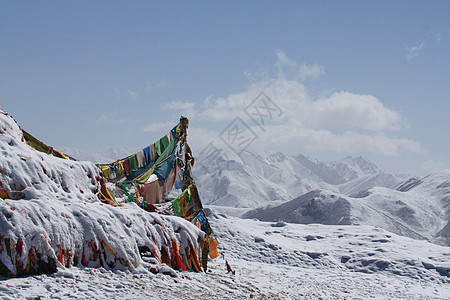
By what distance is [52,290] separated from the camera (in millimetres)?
7574

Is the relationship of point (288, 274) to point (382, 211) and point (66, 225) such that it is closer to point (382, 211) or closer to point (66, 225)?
point (66, 225)

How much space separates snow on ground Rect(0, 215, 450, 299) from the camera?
328 inches

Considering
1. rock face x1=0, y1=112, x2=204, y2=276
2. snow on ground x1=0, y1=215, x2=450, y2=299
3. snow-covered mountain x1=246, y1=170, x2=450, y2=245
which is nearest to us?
rock face x1=0, y1=112, x2=204, y2=276

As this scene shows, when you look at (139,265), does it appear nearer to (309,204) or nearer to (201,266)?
(201,266)

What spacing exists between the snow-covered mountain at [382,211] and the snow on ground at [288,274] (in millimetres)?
28017

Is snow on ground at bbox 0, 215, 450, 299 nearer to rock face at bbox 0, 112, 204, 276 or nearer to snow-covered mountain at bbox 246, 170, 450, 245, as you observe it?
rock face at bbox 0, 112, 204, 276

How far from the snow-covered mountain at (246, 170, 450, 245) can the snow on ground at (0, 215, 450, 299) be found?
2802cm

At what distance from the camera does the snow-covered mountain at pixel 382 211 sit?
2452 inches

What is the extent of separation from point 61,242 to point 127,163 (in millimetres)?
9714

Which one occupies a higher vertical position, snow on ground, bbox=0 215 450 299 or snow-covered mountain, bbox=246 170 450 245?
snow-covered mountain, bbox=246 170 450 245

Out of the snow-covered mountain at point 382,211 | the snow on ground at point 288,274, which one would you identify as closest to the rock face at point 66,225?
the snow on ground at point 288,274

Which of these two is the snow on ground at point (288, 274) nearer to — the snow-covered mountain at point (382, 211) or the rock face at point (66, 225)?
the rock face at point (66, 225)

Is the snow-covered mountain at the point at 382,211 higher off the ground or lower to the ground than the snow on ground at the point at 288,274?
higher

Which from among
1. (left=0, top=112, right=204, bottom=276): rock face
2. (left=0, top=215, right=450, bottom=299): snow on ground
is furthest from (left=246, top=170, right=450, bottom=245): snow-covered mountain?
(left=0, top=112, right=204, bottom=276): rock face
